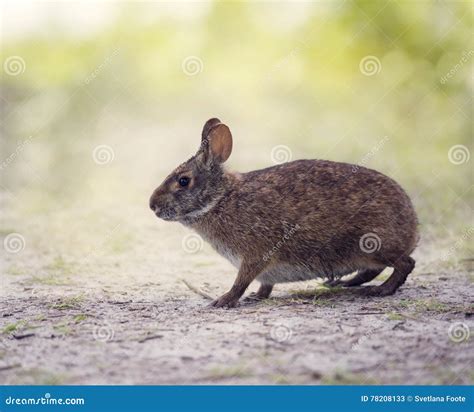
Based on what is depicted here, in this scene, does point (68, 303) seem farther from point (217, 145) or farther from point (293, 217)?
point (293, 217)

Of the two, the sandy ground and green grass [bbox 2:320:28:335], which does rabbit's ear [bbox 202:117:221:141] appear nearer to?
the sandy ground

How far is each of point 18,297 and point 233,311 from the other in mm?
2230

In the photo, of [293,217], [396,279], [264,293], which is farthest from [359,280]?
[293,217]

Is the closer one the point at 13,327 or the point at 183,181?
the point at 13,327

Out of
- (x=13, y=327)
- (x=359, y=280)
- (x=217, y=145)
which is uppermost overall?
(x=217, y=145)

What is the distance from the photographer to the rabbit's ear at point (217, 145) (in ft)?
20.9

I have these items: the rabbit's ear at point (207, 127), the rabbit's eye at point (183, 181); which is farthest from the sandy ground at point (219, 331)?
the rabbit's ear at point (207, 127)

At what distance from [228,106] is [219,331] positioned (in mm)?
11458

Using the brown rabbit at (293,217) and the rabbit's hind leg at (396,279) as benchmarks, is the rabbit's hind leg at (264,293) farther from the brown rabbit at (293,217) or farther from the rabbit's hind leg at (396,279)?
the rabbit's hind leg at (396,279)

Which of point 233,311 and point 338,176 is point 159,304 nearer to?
point 233,311

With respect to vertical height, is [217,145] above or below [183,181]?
above

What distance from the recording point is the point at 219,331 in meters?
5.05

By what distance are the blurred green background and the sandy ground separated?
2.01 meters

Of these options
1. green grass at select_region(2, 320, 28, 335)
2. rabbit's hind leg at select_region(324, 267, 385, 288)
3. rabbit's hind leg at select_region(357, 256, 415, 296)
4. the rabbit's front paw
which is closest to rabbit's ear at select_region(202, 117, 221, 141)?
the rabbit's front paw
